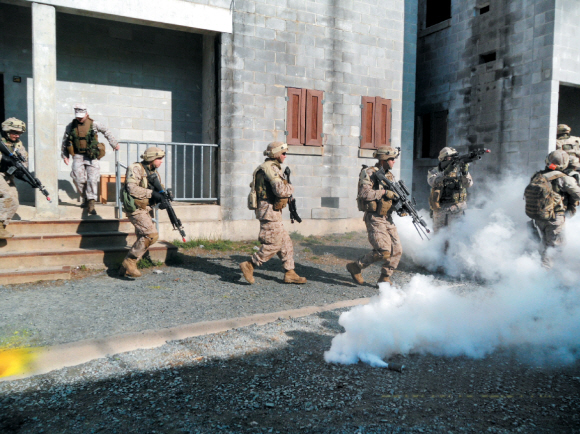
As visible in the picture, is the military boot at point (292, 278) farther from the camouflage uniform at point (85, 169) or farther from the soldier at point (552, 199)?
the camouflage uniform at point (85, 169)

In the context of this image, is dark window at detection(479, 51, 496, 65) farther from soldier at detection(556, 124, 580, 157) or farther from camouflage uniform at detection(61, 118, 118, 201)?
camouflage uniform at detection(61, 118, 118, 201)

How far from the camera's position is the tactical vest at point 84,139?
23.6ft

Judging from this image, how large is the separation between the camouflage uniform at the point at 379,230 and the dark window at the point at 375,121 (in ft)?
14.2

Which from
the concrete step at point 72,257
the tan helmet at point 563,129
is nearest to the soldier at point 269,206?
the concrete step at point 72,257

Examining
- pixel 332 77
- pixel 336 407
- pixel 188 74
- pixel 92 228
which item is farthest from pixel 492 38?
pixel 336 407

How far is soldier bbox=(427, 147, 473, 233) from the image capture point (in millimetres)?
6922

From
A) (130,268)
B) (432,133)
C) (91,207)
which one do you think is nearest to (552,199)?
(130,268)

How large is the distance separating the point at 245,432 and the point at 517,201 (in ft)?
22.8

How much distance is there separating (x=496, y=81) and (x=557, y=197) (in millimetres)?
5740

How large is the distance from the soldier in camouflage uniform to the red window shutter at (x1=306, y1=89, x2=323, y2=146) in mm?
4660

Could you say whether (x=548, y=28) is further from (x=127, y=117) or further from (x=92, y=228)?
(x=92, y=228)

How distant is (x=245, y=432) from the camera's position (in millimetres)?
2510

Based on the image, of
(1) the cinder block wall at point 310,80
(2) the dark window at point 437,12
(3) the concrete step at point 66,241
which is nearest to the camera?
(3) the concrete step at point 66,241

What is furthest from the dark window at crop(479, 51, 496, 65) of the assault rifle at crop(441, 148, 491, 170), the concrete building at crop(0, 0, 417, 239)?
the assault rifle at crop(441, 148, 491, 170)
